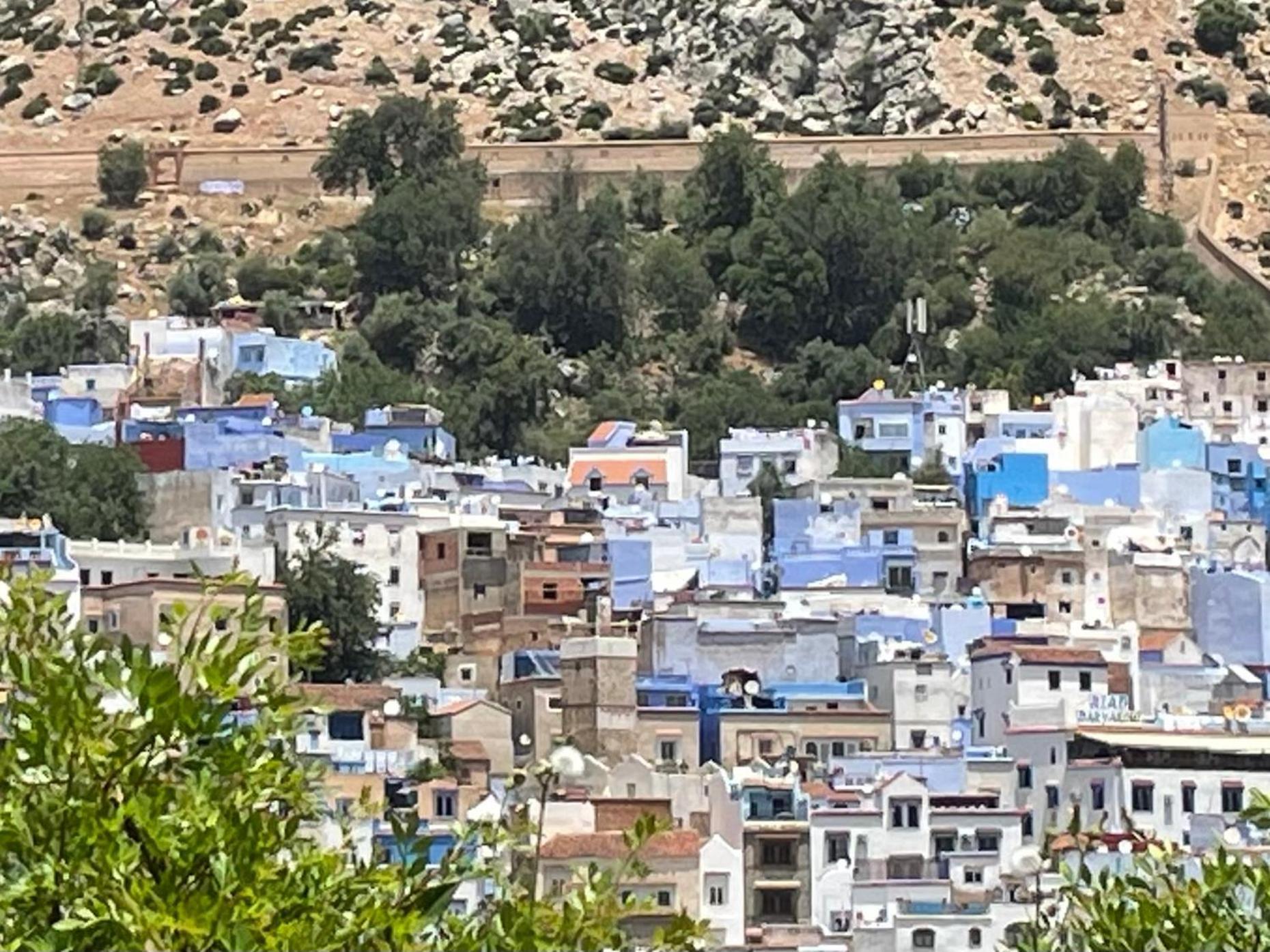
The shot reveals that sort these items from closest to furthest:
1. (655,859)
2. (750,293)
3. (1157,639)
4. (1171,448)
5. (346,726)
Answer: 1. (655,859)
2. (346,726)
3. (1157,639)
4. (1171,448)
5. (750,293)

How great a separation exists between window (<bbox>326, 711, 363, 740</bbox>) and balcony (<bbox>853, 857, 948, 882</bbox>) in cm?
595

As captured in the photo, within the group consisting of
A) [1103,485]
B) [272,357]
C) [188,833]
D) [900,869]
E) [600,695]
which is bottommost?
[900,869]

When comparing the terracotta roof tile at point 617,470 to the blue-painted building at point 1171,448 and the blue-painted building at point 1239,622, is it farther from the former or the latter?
the blue-painted building at point 1239,622

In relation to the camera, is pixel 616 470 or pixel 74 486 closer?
pixel 74 486

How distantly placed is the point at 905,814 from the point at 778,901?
61.4 inches

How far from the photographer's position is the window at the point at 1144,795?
4762 cm

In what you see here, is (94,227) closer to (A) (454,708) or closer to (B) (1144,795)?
(A) (454,708)

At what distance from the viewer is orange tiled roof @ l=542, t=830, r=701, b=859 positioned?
42.6 meters

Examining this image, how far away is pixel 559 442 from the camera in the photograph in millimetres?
67250

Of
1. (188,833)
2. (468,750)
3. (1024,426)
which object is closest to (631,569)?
(1024,426)

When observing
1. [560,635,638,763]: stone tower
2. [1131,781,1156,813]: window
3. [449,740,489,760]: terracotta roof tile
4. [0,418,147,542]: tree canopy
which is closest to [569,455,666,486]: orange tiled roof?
[0,418,147,542]: tree canopy

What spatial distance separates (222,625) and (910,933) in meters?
25.0

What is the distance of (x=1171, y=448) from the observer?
2493 inches

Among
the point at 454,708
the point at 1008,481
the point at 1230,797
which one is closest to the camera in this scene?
the point at 1230,797
